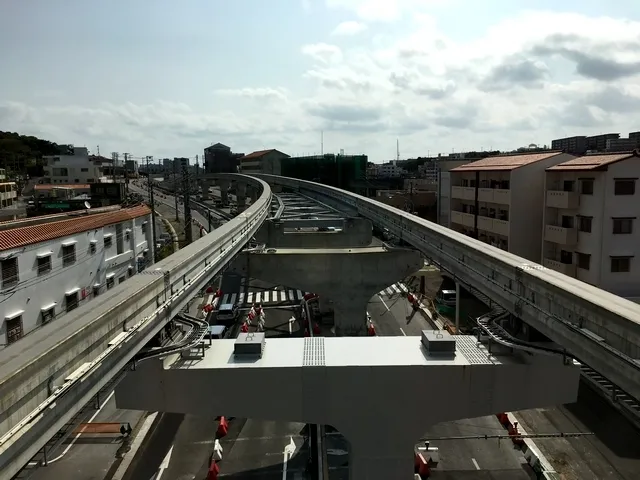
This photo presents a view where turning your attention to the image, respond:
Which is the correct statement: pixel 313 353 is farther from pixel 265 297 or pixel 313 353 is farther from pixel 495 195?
pixel 495 195

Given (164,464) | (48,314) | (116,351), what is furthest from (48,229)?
(116,351)

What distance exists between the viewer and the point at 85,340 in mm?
5414

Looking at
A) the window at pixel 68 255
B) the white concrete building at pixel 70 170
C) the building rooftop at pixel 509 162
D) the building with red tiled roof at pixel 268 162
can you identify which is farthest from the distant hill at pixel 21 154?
the building rooftop at pixel 509 162

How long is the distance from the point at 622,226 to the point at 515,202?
5.71m

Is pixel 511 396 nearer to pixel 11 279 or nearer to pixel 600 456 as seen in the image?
pixel 600 456

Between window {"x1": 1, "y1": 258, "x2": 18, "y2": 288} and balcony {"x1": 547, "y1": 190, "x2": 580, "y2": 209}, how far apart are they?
21.6 meters

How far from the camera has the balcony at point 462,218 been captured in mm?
29673

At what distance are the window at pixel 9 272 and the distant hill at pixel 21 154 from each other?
179 ft

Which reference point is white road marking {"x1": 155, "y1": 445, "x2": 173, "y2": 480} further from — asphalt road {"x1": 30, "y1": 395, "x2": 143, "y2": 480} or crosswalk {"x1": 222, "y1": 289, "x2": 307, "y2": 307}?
crosswalk {"x1": 222, "y1": 289, "x2": 307, "y2": 307}

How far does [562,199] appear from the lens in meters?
22.1

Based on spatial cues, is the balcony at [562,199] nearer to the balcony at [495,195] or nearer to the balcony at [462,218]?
the balcony at [495,195]

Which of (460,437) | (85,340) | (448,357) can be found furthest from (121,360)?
(460,437)

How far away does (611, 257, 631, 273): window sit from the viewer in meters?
20.5

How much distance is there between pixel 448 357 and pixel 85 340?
5599 millimetres
